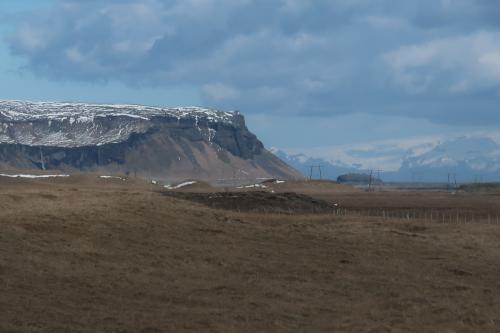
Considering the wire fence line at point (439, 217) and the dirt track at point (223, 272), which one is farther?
the wire fence line at point (439, 217)

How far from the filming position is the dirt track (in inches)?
832

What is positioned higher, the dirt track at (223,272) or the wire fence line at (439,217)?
the wire fence line at (439,217)

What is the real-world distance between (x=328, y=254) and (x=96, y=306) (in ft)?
→ 54.5

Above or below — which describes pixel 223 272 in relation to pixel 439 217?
below

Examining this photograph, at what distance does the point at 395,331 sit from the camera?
20.5 m

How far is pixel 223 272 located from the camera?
30062 millimetres

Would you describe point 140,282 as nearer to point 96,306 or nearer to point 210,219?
point 96,306

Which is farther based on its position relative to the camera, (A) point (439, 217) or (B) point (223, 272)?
(A) point (439, 217)

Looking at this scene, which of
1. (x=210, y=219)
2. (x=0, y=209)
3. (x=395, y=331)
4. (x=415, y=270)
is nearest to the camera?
(x=395, y=331)

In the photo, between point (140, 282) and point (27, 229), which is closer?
point (140, 282)

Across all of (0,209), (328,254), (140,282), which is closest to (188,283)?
(140,282)

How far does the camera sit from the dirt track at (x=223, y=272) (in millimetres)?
21141

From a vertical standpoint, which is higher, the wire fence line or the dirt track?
the wire fence line

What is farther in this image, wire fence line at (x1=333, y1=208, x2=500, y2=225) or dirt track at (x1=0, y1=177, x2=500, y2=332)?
wire fence line at (x1=333, y1=208, x2=500, y2=225)
